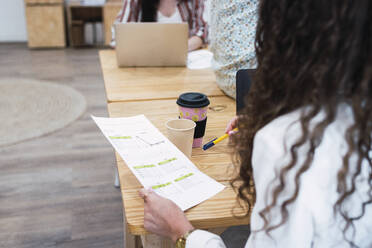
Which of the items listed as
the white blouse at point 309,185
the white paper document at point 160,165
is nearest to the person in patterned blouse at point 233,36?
the white paper document at point 160,165

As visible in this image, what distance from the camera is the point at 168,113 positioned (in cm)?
128

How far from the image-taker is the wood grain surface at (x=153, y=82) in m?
1.47

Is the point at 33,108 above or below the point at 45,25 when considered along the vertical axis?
below

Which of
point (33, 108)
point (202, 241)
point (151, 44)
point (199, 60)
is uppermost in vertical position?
point (151, 44)

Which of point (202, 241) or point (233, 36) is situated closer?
point (202, 241)

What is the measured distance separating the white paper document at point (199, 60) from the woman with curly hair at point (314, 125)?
125 cm

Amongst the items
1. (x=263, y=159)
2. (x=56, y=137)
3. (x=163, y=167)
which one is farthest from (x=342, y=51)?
(x=56, y=137)

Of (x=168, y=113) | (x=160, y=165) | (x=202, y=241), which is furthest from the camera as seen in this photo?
(x=168, y=113)

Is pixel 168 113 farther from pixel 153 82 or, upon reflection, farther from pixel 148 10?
pixel 148 10

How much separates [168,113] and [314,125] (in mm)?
806

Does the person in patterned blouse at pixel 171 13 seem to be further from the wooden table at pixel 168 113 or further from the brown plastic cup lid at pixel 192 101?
the brown plastic cup lid at pixel 192 101

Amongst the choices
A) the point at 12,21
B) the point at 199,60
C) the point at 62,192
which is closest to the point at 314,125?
the point at 199,60

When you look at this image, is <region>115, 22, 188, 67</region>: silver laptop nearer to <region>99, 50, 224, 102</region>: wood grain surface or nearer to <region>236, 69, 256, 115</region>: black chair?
<region>99, 50, 224, 102</region>: wood grain surface

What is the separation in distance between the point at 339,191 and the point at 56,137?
236 cm
